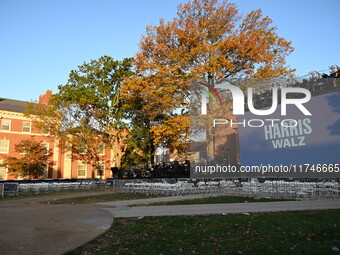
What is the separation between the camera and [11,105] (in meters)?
37.1

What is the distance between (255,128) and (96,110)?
14.5 meters

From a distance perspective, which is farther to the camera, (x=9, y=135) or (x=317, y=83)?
(x=9, y=135)

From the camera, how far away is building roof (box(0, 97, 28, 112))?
3565 centimetres

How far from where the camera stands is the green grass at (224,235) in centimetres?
543

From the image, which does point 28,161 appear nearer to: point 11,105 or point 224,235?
Answer: point 11,105

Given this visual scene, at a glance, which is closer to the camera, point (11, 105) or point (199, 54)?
point (199, 54)

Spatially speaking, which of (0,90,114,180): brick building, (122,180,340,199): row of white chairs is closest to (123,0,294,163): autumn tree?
(122,180,340,199): row of white chairs

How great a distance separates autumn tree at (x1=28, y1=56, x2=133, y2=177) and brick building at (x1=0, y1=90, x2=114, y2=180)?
3.84 metres

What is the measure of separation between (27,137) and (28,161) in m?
4.51

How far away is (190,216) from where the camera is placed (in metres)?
8.98

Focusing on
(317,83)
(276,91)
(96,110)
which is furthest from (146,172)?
(317,83)

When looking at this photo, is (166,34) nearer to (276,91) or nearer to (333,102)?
(276,91)

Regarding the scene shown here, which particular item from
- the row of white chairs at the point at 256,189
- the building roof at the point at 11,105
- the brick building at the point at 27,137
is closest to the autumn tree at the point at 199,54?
the row of white chairs at the point at 256,189

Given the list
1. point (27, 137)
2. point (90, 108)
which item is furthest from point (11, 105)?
point (90, 108)
